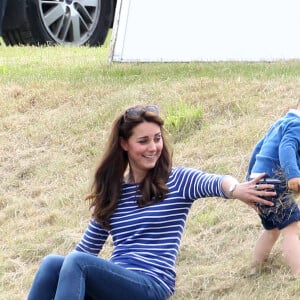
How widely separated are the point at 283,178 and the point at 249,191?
16.4 inches

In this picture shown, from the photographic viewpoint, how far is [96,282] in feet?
14.1

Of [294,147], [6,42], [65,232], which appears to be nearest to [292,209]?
[294,147]

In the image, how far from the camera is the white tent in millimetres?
8445

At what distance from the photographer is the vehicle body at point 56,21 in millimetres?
10820

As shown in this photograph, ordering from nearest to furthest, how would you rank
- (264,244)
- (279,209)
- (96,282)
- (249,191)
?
1. (249,191)
2. (96,282)
3. (279,209)
4. (264,244)

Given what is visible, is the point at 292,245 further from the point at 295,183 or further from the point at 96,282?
the point at 96,282

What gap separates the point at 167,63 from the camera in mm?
8641

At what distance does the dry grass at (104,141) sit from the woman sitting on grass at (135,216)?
0.59 m

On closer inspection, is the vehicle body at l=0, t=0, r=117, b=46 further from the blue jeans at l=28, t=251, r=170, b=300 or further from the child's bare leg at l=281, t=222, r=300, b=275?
the blue jeans at l=28, t=251, r=170, b=300

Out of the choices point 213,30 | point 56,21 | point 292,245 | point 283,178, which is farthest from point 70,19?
point 283,178

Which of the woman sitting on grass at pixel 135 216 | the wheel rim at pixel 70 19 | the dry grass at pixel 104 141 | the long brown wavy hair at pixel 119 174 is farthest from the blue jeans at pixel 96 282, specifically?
the wheel rim at pixel 70 19

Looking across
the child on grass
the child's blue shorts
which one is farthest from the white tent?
the child's blue shorts

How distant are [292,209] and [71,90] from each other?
3897mm

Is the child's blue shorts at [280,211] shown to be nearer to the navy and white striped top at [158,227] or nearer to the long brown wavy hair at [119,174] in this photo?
the navy and white striped top at [158,227]
